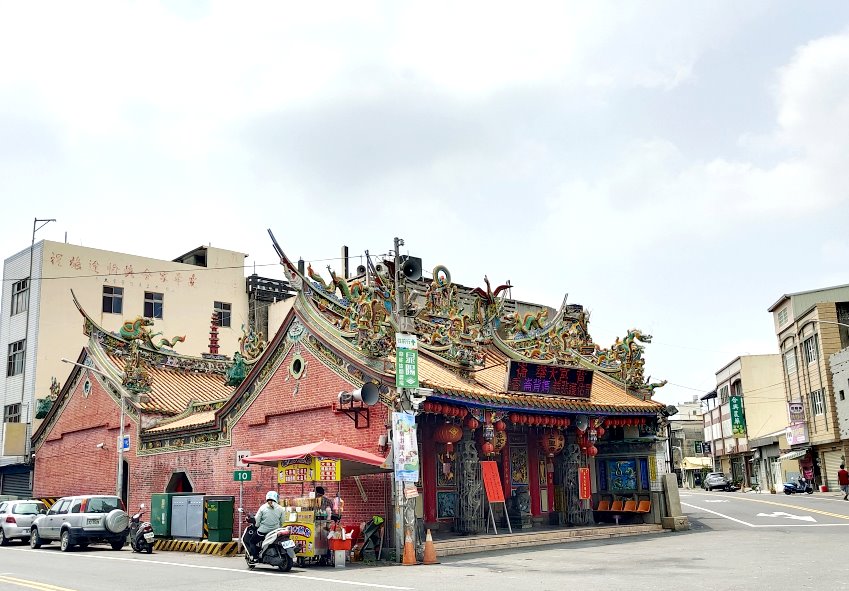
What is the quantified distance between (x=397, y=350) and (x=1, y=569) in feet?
33.6

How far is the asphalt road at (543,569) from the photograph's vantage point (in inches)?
543

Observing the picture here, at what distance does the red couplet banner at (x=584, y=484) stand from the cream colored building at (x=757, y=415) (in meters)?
42.6

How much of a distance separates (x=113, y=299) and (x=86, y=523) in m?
23.8

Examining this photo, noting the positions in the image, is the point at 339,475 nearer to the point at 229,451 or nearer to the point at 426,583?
the point at 426,583

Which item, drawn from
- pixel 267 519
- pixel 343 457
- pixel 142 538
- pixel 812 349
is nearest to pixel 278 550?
pixel 267 519

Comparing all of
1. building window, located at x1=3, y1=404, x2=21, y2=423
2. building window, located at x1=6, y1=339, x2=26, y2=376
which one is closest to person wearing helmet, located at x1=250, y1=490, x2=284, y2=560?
building window, located at x1=3, y1=404, x2=21, y2=423

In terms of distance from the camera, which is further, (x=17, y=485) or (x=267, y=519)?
(x=17, y=485)

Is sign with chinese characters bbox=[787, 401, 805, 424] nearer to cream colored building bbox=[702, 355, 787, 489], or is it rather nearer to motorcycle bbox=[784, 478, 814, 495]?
motorcycle bbox=[784, 478, 814, 495]

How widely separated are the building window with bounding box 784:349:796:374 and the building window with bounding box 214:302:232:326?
41.0 m

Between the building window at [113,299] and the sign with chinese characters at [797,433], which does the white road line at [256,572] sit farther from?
the sign with chinese characters at [797,433]

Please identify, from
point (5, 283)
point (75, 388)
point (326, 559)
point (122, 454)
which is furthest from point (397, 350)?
point (5, 283)

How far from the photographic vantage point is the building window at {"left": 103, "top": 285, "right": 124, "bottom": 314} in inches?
1797

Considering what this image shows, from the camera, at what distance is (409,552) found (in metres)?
18.9

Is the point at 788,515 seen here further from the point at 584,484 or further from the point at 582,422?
the point at 582,422
